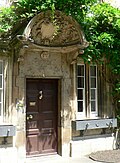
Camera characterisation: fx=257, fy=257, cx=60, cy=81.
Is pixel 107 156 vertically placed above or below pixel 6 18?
below

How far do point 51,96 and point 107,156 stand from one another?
8.34 feet

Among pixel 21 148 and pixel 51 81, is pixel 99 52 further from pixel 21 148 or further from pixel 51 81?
pixel 21 148

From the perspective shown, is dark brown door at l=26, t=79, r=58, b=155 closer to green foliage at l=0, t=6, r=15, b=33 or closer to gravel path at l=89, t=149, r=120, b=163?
gravel path at l=89, t=149, r=120, b=163

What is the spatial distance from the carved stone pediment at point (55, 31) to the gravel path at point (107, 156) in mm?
3456

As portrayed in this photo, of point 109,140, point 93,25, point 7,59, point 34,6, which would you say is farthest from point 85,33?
point 109,140

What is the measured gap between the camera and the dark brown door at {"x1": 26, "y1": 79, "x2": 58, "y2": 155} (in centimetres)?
787

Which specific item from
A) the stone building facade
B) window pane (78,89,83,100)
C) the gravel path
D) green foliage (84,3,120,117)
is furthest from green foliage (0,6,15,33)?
the gravel path

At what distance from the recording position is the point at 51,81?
8281mm

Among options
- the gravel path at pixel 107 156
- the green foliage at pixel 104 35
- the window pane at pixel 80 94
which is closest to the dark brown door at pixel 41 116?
the window pane at pixel 80 94

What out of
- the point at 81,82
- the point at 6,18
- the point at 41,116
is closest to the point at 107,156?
the point at 41,116

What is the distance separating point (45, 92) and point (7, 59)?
5.30 ft

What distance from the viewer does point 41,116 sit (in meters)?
8.04

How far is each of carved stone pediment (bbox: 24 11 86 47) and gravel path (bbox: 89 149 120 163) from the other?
3456 mm

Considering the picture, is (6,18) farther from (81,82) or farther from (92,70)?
(92,70)
